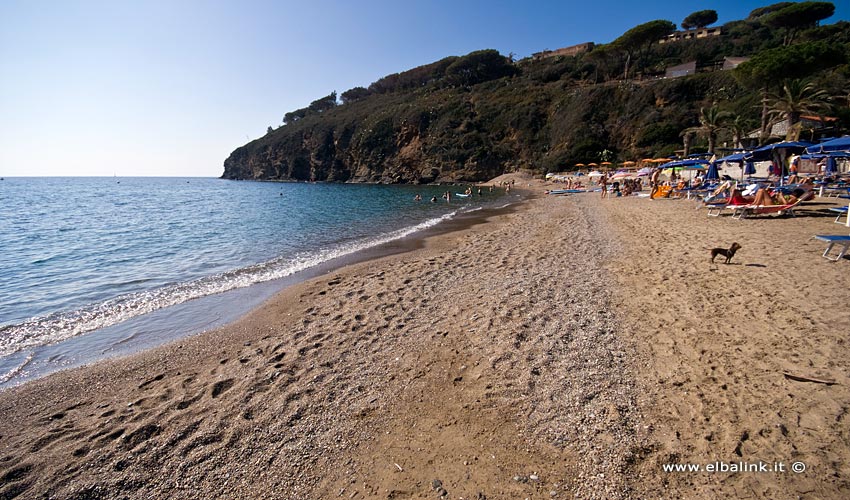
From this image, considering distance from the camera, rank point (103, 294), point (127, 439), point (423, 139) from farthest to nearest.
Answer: point (423, 139) → point (103, 294) → point (127, 439)

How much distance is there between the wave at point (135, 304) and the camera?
6.72m

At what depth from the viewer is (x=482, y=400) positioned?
3840 millimetres

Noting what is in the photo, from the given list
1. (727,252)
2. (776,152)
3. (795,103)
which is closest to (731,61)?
(795,103)

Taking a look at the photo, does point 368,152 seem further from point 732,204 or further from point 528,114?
point 732,204

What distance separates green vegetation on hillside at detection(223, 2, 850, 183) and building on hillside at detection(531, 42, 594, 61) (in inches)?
341

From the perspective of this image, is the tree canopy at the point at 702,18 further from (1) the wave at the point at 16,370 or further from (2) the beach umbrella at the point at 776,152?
(1) the wave at the point at 16,370

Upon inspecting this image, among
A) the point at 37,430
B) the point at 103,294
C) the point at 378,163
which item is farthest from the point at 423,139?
the point at 37,430

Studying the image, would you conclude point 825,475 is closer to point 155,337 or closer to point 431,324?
point 431,324

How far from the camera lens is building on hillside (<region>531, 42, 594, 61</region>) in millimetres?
94938

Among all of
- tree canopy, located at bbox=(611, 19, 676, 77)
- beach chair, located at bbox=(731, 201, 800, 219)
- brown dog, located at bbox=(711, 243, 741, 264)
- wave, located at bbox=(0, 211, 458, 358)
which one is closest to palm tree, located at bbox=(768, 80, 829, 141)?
beach chair, located at bbox=(731, 201, 800, 219)

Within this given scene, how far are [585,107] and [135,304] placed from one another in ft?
210

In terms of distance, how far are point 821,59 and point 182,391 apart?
176 ft

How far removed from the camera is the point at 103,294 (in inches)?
356

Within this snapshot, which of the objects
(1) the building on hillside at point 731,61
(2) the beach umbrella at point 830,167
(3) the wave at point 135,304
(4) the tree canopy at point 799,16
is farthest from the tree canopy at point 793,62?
(3) the wave at point 135,304
